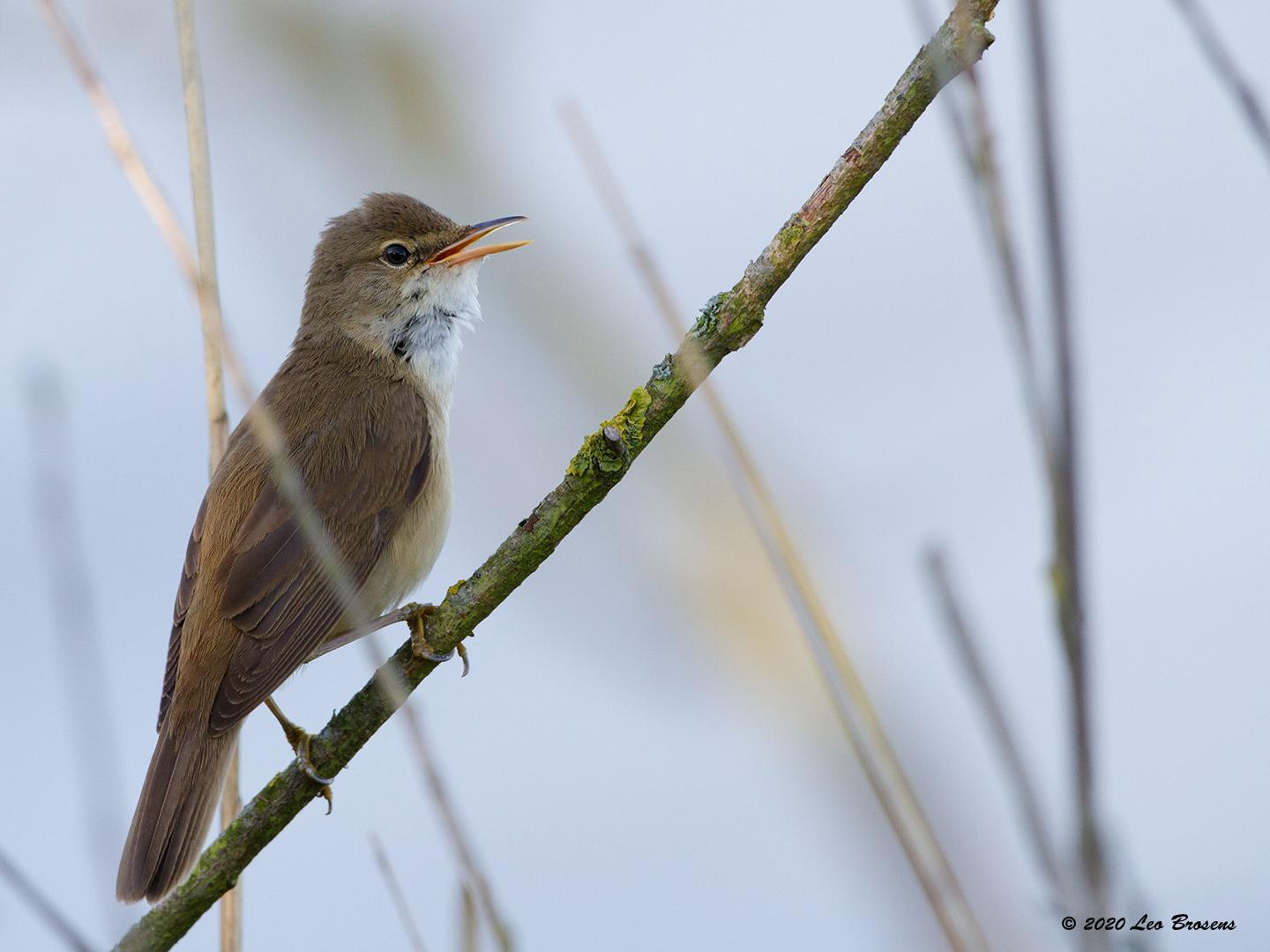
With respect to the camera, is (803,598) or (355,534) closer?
(803,598)

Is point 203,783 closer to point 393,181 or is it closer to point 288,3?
point 393,181

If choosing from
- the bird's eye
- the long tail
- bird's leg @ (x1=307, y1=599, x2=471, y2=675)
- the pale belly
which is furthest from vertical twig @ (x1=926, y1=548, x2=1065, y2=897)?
the bird's eye

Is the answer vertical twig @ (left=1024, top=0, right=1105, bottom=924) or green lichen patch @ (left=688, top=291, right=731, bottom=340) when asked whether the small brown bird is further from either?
vertical twig @ (left=1024, top=0, right=1105, bottom=924)

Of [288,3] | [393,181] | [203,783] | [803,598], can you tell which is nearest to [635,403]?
[803,598]

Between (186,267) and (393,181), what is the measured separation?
293 centimetres

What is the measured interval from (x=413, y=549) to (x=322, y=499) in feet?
0.91

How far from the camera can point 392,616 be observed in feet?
9.99

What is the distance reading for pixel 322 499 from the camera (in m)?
3.39

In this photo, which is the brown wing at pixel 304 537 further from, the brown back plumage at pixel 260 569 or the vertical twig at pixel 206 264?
the vertical twig at pixel 206 264

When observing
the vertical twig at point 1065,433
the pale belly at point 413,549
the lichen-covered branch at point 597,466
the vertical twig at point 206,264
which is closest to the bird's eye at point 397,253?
the pale belly at point 413,549

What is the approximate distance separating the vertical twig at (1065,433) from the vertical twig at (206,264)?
157 cm

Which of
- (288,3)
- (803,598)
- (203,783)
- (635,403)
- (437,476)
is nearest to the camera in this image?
(803,598)

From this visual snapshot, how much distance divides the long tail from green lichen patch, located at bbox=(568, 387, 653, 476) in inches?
53.8

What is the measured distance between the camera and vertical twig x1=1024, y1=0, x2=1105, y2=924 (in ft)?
3.18
